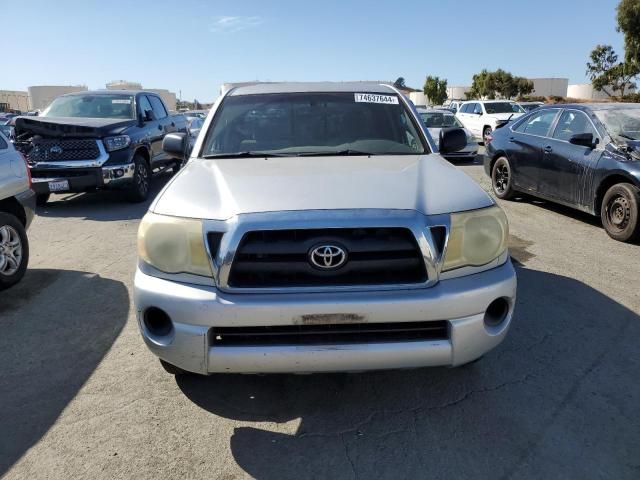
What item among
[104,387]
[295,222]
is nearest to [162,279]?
[295,222]

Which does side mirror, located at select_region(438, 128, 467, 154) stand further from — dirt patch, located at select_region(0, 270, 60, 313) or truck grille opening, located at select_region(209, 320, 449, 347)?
dirt patch, located at select_region(0, 270, 60, 313)

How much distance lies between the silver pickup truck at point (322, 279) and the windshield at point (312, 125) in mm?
1076

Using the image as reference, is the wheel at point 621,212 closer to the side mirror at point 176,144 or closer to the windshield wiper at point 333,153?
the windshield wiper at point 333,153

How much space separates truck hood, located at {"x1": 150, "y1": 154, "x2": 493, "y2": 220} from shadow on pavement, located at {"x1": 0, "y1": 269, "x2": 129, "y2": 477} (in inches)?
52.6

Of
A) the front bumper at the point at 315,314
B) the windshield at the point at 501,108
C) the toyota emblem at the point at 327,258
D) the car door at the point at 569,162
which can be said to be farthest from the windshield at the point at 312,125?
the windshield at the point at 501,108

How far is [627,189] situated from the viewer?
6.05 meters

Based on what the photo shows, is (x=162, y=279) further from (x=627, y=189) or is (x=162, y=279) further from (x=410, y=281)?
(x=627, y=189)

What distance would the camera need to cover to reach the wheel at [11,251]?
4695 mm

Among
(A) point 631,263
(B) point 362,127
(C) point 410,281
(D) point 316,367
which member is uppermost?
(B) point 362,127

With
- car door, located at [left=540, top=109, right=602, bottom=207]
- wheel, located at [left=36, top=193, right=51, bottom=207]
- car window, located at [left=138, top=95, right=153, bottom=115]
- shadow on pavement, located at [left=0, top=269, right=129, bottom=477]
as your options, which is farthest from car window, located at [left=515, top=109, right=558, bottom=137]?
wheel, located at [left=36, top=193, right=51, bottom=207]

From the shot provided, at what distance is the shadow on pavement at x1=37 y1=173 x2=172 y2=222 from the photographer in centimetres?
803

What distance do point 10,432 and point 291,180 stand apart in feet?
6.56

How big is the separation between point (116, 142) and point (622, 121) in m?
7.45

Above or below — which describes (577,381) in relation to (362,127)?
below
